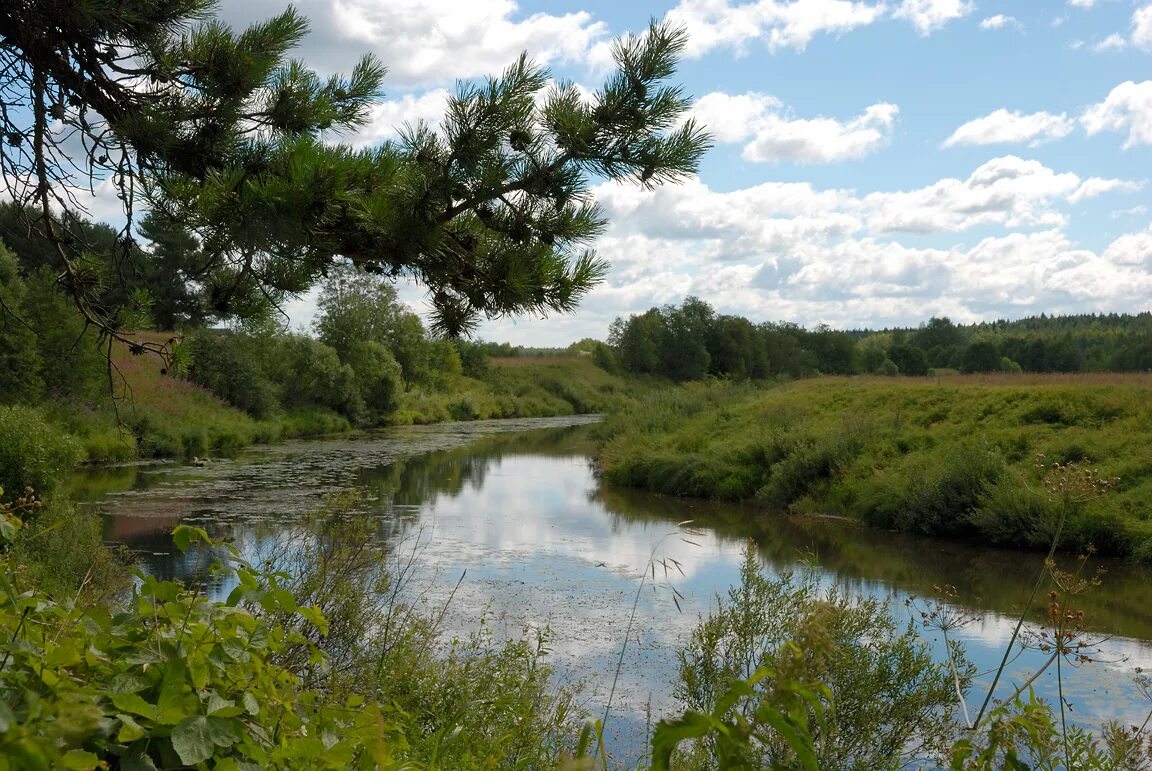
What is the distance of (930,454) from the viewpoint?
16.9m

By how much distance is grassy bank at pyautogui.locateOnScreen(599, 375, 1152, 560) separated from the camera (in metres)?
13.9

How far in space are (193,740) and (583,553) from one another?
11594 millimetres

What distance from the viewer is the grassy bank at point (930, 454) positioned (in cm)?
1395

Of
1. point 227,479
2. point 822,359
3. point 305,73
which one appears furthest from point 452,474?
point 822,359

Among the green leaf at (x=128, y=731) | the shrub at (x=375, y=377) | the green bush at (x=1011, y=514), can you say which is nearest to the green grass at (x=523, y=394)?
the shrub at (x=375, y=377)

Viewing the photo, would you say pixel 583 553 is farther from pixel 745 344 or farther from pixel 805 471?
pixel 745 344

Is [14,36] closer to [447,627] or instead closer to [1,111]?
[1,111]

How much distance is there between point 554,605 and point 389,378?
2486 cm

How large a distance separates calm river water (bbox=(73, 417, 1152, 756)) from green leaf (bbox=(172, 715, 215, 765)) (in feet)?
8.02

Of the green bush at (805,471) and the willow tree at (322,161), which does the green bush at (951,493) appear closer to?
the green bush at (805,471)

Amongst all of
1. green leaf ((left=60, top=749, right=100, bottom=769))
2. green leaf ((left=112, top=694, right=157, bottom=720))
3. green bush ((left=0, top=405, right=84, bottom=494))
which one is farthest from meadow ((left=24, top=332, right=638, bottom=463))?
green leaf ((left=60, top=749, right=100, bottom=769))

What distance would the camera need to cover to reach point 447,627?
328 inches

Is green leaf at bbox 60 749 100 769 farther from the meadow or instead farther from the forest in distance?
the meadow

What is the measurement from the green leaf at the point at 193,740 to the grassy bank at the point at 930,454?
11.5 meters
